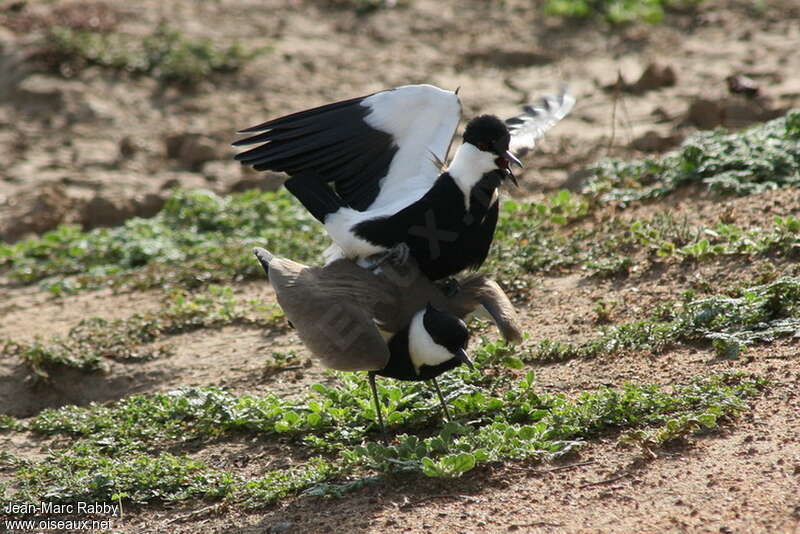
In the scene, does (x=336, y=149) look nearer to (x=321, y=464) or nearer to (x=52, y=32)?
(x=321, y=464)

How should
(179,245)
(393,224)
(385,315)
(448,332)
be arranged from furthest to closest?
(179,245)
(393,224)
(385,315)
(448,332)

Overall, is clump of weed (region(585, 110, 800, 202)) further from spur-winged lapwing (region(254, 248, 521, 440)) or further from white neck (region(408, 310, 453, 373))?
white neck (region(408, 310, 453, 373))

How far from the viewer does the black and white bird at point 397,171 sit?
4926mm

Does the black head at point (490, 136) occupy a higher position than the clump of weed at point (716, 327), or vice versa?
the black head at point (490, 136)

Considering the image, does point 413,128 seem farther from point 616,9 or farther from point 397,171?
point 616,9

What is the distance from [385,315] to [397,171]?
1.20 metres

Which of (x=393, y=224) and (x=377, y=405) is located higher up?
(x=393, y=224)

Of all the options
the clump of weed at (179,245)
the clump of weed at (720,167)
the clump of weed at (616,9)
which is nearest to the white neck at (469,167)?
the clump of weed at (179,245)

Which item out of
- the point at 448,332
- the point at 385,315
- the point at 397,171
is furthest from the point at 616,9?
the point at 448,332

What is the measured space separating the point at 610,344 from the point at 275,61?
19.6ft

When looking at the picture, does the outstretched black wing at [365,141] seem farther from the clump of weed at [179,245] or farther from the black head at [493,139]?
the clump of weed at [179,245]

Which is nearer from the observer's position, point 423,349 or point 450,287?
point 423,349

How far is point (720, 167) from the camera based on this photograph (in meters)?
6.55

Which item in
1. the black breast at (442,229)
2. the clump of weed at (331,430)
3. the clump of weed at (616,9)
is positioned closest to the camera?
the clump of weed at (331,430)
